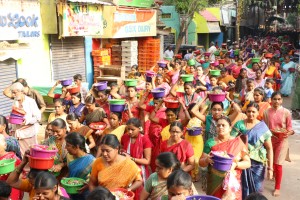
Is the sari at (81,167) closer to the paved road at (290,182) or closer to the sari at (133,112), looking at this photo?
the sari at (133,112)

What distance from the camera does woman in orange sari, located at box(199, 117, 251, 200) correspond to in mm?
3844

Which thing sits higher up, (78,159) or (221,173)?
(78,159)

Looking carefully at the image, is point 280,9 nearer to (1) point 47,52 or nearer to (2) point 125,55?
(2) point 125,55

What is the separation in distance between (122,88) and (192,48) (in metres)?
13.2

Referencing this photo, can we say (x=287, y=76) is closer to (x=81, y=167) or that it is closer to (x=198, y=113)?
(x=198, y=113)

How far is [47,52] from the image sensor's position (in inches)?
425

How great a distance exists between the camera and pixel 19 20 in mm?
8984

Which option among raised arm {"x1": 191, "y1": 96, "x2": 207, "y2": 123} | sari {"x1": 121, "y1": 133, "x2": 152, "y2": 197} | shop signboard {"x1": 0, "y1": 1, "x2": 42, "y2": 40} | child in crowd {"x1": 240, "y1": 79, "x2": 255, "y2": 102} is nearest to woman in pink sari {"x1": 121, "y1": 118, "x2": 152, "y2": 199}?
sari {"x1": 121, "y1": 133, "x2": 152, "y2": 197}

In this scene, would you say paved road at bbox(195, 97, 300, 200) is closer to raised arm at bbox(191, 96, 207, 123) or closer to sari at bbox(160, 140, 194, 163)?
raised arm at bbox(191, 96, 207, 123)

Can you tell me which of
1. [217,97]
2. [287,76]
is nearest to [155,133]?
[217,97]

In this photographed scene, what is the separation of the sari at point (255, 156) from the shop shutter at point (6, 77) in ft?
20.7

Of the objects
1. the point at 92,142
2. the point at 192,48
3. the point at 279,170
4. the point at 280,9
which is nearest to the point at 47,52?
the point at 92,142

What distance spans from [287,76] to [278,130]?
8313 millimetres

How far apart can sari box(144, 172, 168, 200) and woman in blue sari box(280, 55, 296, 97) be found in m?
11.1
